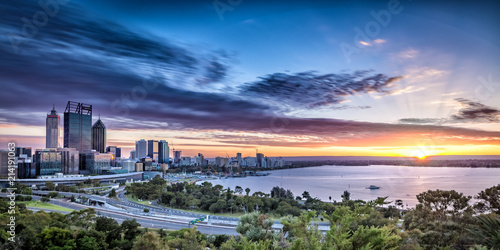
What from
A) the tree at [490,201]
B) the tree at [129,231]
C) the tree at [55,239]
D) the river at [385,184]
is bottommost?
the river at [385,184]

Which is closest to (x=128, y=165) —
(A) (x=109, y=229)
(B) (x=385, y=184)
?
(B) (x=385, y=184)

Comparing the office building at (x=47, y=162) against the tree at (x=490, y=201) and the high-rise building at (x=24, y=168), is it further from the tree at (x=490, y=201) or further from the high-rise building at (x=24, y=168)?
the tree at (x=490, y=201)

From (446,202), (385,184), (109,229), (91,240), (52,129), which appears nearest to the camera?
(91,240)

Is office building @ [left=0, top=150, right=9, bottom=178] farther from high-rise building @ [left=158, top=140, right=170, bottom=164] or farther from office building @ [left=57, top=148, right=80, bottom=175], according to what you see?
high-rise building @ [left=158, top=140, right=170, bottom=164]

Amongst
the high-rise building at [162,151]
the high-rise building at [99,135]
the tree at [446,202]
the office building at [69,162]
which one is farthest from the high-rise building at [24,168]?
the high-rise building at [162,151]

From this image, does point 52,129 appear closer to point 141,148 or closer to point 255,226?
point 255,226

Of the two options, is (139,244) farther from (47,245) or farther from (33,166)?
(33,166)

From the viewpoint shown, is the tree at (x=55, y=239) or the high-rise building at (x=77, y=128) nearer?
the tree at (x=55, y=239)
